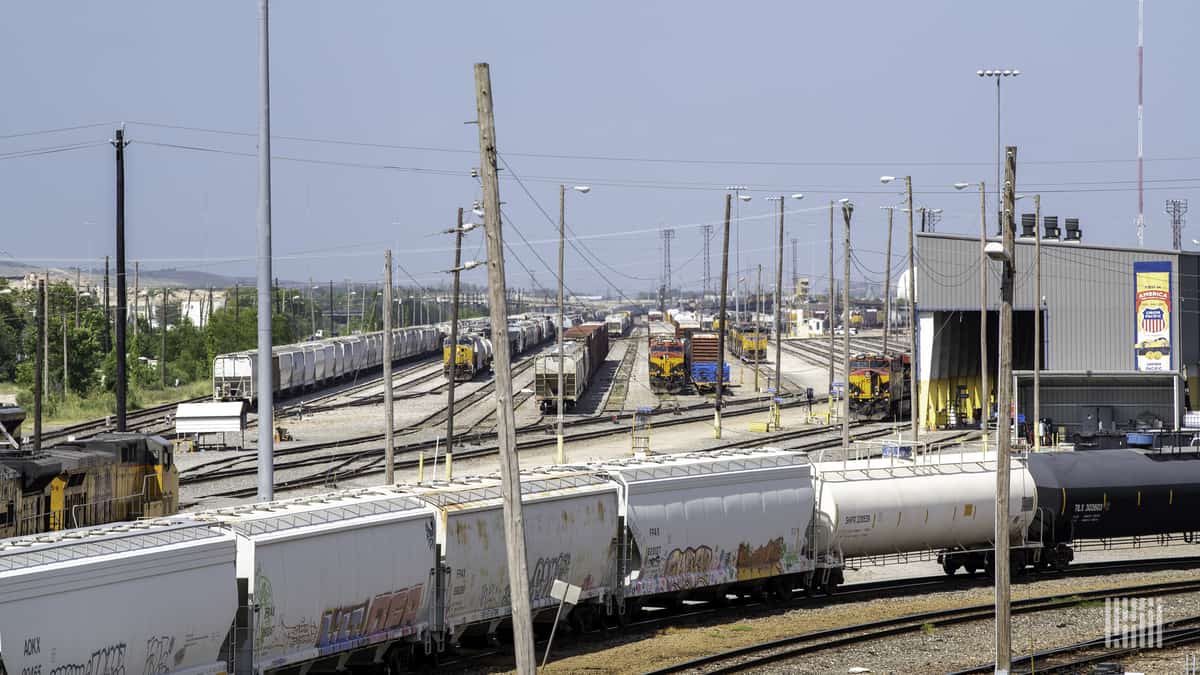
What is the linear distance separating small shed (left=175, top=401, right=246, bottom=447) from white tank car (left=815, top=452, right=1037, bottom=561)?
1218 inches

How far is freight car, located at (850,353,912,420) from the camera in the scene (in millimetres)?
66875

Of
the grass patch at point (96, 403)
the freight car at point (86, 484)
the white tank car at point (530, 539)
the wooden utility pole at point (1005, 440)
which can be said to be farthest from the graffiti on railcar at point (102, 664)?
the grass patch at point (96, 403)

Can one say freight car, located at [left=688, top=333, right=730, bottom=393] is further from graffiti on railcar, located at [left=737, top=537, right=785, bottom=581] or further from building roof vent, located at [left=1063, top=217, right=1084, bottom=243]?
graffiti on railcar, located at [left=737, top=537, right=785, bottom=581]

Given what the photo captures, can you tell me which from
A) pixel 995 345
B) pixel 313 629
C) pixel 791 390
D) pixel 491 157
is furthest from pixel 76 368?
pixel 491 157

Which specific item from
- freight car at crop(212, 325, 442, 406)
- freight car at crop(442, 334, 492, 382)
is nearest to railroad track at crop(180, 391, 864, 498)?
freight car at crop(212, 325, 442, 406)

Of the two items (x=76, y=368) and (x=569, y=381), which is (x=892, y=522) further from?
(x=76, y=368)

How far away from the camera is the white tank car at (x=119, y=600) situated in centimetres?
1545

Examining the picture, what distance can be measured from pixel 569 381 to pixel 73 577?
51.7 m

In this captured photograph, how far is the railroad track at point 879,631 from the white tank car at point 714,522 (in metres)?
2.81

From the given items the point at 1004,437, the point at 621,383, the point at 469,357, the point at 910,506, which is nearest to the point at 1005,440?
the point at 1004,437

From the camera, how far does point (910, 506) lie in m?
30.2

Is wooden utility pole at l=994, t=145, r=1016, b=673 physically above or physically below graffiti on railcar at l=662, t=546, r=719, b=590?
above

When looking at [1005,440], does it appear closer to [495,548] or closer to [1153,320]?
[495,548]

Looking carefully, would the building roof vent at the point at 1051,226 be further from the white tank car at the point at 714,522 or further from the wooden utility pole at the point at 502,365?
the wooden utility pole at the point at 502,365
